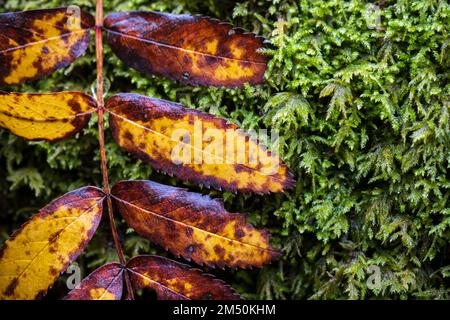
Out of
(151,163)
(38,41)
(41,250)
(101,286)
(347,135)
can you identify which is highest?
(38,41)

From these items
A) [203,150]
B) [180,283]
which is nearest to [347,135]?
[203,150]

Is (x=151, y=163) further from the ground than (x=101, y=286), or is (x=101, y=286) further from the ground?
(x=151, y=163)

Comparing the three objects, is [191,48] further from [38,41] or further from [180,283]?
[180,283]

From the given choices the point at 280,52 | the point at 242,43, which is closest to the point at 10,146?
the point at 242,43

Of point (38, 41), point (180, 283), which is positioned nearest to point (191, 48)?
point (38, 41)

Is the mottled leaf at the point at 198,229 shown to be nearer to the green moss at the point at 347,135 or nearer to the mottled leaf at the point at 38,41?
the green moss at the point at 347,135

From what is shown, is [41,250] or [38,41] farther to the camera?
[38,41]
